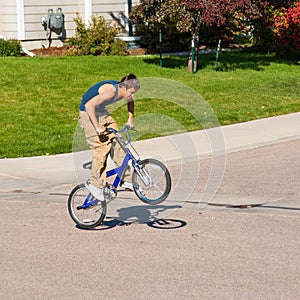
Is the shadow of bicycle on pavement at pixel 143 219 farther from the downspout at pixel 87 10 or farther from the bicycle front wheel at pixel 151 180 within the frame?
the downspout at pixel 87 10

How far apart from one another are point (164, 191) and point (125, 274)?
177cm

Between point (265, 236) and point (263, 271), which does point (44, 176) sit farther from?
point (263, 271)

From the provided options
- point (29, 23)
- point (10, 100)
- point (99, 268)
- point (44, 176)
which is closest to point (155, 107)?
point (10, 100)

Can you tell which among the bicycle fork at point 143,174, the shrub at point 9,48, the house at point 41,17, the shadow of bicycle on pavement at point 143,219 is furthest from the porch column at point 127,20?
the bicycle fork at point 143,174

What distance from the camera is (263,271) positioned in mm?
7113

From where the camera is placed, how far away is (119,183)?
887 centimetres

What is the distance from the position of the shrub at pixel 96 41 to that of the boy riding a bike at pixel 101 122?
1480 centimetres

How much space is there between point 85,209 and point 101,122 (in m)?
0.93

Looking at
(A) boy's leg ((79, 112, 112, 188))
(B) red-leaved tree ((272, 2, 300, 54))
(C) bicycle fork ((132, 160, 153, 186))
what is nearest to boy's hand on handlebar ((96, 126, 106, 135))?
(A) boy's leg ((79, 112, 112, 188))

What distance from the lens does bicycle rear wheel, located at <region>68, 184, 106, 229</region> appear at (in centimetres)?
876

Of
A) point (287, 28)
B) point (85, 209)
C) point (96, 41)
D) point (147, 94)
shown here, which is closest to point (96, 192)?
point (85, 209)

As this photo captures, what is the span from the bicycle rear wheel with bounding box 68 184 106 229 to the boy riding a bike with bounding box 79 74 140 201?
0.45ft

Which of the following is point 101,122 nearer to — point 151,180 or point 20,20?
point 151,180

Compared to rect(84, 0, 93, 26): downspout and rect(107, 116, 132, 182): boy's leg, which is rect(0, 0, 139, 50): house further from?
rect(107, 116, 132, 182): boy's leg
